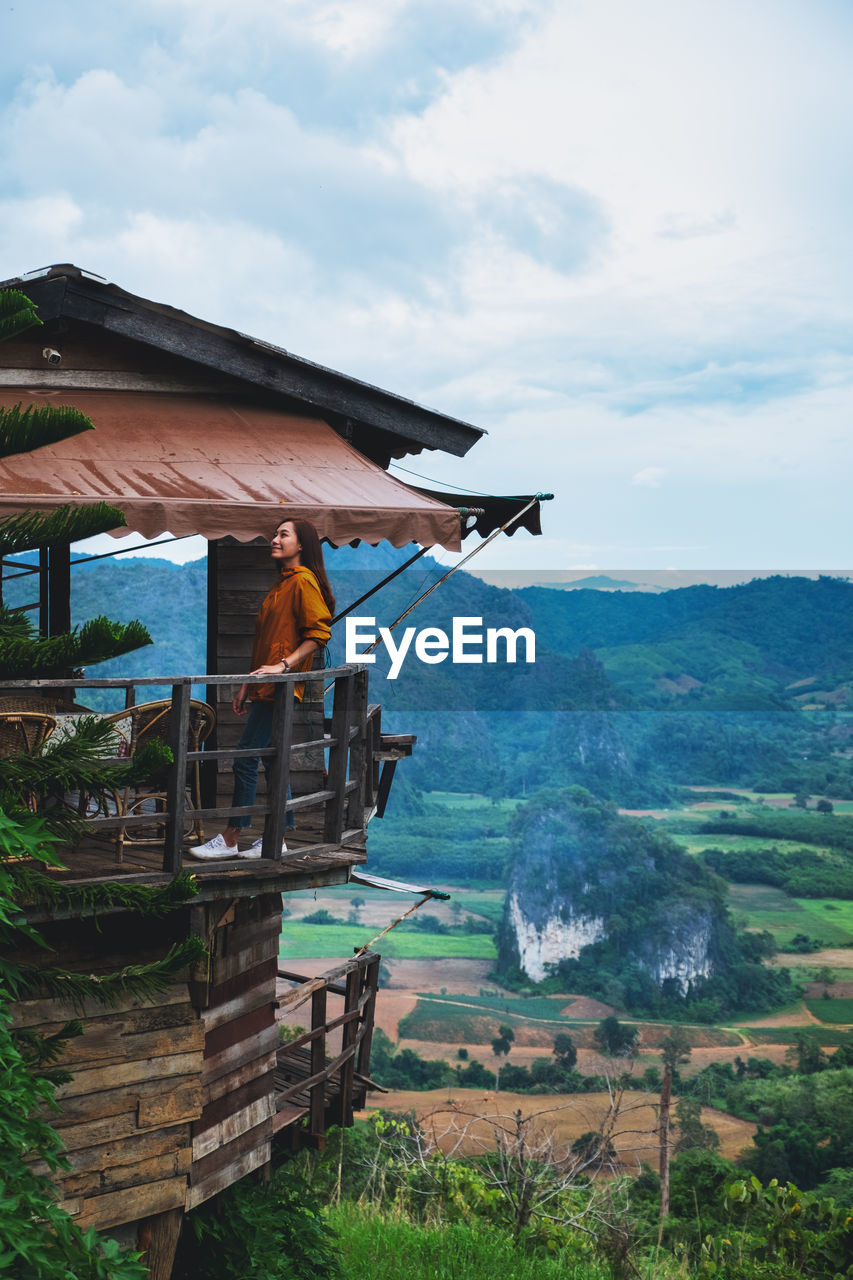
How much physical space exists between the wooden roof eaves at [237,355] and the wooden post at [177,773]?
10.1 feet

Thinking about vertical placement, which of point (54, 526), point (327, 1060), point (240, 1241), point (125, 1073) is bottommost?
point (240, 1241)

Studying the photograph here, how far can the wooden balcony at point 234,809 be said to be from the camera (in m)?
5.07

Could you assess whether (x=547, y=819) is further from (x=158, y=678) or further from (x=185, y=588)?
(x=158, y=678)

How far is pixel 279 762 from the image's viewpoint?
5.36 m

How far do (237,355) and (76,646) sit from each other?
11.5 ft

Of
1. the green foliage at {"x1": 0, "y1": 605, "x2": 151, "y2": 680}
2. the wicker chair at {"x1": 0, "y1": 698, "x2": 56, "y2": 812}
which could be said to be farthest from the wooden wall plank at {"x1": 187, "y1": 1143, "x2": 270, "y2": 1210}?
the green foliage at {"x1": 0, "y1": 605, "x2": 151, "y2": 680}

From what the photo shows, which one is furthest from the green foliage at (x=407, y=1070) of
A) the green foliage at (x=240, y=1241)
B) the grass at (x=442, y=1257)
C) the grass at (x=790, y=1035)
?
the green foliage at (x=240, y=1241)

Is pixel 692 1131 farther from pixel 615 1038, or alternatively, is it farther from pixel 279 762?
pixel 279 762

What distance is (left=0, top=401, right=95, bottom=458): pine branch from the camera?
477 centimetres

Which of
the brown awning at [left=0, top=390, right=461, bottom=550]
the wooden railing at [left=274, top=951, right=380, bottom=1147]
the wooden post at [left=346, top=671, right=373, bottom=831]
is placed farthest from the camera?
the wooden railing at [left=274, top=951, right=380, bottom=1147]

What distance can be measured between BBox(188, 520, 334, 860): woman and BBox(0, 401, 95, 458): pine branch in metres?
1.30

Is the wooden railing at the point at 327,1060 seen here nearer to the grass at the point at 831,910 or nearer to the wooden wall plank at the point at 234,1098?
the wooden wall plank at the point at 234,1098

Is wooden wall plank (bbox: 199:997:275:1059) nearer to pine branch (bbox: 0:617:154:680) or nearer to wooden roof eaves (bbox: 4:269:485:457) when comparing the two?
pine branch (bbox: 0:617:154:680)

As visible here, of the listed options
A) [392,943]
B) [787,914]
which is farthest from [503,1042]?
[787,914]
